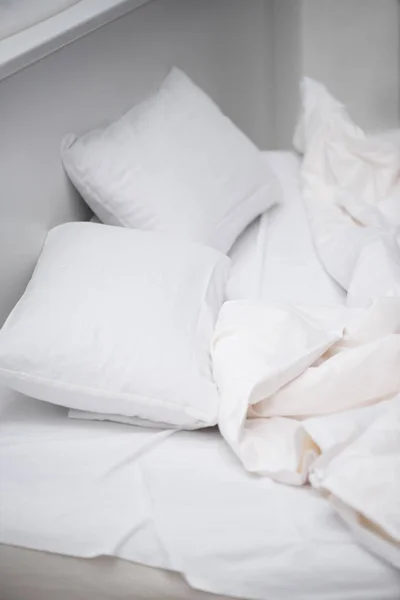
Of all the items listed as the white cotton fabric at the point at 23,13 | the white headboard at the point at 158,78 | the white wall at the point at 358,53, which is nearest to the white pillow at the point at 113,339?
the white headboard at the point at 158,78

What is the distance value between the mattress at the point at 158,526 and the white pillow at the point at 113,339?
0.05 meters

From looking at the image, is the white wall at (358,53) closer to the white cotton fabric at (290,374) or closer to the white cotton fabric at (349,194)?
the white cotton fabric at (349,194)

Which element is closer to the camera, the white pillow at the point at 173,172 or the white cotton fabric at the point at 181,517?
the white cotton fabric at the point at 181,517

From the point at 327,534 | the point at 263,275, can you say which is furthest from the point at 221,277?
the point at 327,534

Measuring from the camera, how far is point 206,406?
1.02 meters

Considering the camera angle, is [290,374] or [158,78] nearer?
[290,374]

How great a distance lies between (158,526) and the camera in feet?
2.88

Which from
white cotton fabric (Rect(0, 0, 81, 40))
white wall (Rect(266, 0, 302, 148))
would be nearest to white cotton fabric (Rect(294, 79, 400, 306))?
white cotton fabric (Rect(0, 0, 81, 40))

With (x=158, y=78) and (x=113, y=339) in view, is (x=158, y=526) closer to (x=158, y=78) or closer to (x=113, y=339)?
(x=113, y=339)

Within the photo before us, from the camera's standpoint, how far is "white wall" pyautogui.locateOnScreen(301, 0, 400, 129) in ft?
8.82

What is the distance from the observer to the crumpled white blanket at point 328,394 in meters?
0.84

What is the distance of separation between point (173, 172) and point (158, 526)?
82 centimetres

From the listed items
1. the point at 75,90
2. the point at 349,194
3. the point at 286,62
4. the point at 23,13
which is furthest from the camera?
the point at 286,62

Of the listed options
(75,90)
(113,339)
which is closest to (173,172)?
(75,90)
